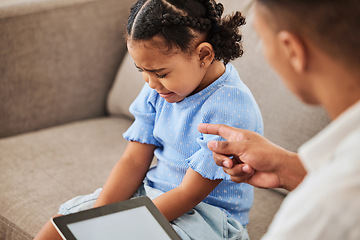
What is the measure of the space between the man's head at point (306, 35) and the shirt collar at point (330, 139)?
6 cm

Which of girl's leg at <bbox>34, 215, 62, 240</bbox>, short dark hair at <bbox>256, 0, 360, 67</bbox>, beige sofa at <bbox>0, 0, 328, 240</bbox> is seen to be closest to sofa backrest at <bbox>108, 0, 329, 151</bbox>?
beige sofa at <bbox>0, 0, 328, 240</bbox>

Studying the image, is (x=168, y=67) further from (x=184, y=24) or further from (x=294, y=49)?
(x=294, y=49)

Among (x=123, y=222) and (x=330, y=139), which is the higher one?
(x=330, y=139)

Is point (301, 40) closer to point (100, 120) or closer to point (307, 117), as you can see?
point (307, 117)

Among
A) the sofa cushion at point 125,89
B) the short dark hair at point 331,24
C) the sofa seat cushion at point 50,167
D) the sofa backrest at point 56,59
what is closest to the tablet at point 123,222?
the sofa seat cushion at point 50,167

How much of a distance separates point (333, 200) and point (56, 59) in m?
1.46

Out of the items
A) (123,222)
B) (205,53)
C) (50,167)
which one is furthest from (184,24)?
(50,167)

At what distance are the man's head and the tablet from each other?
399 millimetres

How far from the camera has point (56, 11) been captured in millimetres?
1838

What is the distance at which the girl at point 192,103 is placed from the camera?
108 cm

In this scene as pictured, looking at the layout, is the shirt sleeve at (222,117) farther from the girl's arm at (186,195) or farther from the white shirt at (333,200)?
the white shirt at (333,200)

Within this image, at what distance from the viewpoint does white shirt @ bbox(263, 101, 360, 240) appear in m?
0.57

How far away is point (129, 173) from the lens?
1.30 m

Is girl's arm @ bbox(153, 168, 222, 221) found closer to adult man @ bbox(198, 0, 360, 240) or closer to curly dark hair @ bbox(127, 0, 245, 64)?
curly dark hair @ bbox(127, 0, 245, 64)
